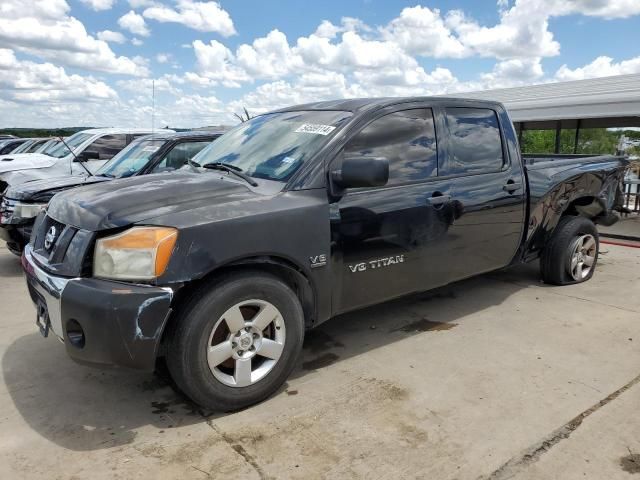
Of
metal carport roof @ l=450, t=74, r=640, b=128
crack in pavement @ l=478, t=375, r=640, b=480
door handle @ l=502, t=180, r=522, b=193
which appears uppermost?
metal carport roof @ l=450, t=74, r=640, b=128

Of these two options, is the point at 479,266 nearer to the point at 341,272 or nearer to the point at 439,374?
the point at 439,374

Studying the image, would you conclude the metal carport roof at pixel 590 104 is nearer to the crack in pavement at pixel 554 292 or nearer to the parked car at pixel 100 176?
the crack in pavement at pixel 554 292

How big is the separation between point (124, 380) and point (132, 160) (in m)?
3.96

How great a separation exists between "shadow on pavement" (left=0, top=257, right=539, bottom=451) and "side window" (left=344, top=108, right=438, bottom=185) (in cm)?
129

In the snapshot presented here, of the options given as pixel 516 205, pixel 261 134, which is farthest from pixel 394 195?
pixel 516 205

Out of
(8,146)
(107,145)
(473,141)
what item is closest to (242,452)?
(473,141)

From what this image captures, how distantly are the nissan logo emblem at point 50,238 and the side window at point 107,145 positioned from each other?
6.15 metres

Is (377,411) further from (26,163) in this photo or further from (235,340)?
(26,163)

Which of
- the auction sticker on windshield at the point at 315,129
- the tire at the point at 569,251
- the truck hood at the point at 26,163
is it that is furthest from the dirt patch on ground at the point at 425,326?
the truck hood at the point at 26,163

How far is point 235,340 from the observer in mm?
2797

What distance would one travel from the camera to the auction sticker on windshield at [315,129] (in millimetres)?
3363

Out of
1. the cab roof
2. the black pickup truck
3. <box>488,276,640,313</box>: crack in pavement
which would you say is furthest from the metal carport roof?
the cab roof

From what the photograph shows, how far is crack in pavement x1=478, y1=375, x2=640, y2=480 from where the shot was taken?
2.36m

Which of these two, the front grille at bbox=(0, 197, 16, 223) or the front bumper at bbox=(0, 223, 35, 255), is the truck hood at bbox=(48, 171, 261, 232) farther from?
the front grille at bbox=(0, 197, 16, 223)
